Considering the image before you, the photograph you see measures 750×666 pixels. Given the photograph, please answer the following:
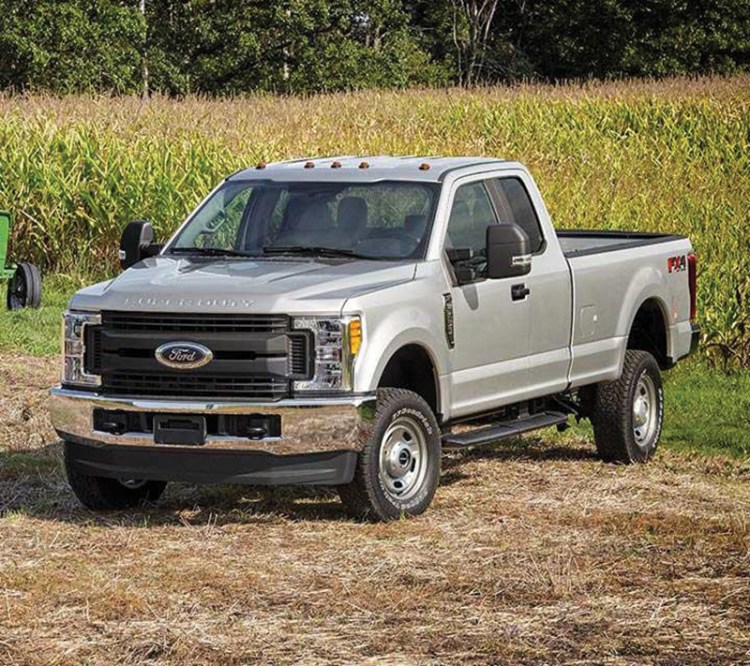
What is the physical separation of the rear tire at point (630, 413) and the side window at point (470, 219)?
1.67 metres

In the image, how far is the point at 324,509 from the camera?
1023 cm

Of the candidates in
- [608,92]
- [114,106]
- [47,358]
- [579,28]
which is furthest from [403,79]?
[47,358]

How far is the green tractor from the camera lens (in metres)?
19.5

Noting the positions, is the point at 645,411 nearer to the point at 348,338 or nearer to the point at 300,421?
the point at 348,338

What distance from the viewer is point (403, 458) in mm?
9828

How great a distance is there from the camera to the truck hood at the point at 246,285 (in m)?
9.32

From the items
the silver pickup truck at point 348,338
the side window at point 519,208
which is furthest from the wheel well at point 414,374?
the side window at point 519,208

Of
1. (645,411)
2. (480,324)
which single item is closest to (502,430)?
(480,324)

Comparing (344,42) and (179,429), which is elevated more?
(344,42)

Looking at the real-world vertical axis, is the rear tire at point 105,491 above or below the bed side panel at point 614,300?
below

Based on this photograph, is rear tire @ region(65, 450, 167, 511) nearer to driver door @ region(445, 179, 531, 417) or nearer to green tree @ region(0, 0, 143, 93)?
driver door @ region(445, 179, 531, 417)

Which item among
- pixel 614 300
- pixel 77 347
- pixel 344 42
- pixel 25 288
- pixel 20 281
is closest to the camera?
pixel 77 347

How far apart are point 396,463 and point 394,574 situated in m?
1.36

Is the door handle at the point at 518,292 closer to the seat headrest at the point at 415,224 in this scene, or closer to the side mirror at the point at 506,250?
the side mirror at the point at 506,250
